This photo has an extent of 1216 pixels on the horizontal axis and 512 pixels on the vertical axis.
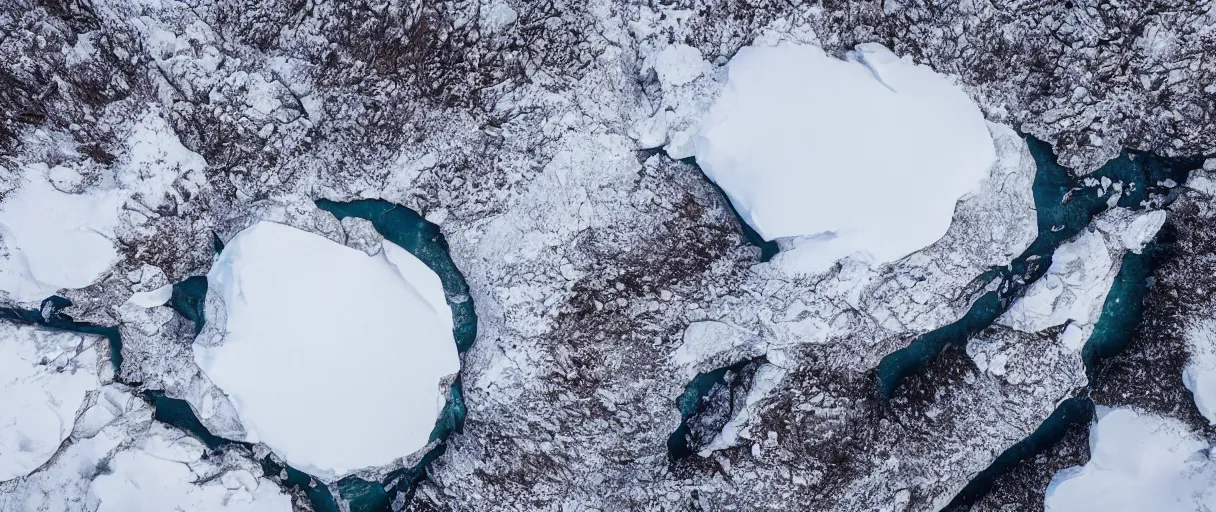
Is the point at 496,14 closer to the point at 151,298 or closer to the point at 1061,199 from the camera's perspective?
the point at 151,298

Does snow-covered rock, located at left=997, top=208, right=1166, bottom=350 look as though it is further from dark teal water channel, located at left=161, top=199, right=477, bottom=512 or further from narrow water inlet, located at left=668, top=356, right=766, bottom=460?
dark teal water channel, located at left=161, top=199, right=477, bottom=512

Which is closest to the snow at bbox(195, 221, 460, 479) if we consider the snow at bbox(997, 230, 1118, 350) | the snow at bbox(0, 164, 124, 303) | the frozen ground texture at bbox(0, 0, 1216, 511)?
the frozen ground texture at bbox(0, 0, 1216, 511)

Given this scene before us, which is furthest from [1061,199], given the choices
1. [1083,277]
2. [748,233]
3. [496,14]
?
[496,14]

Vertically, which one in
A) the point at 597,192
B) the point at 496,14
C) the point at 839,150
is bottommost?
the point at 597,192

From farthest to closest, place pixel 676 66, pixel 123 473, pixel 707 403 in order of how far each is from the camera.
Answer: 1. pixel 707 403
2. pixel 123 473
3. pixel 676 66

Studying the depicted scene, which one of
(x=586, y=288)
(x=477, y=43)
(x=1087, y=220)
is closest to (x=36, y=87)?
(x=477, y=43)

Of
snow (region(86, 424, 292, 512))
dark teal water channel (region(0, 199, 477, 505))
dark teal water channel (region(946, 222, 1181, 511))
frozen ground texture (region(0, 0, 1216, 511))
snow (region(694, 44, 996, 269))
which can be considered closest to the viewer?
snow (region(694, 44, 996, 269))
